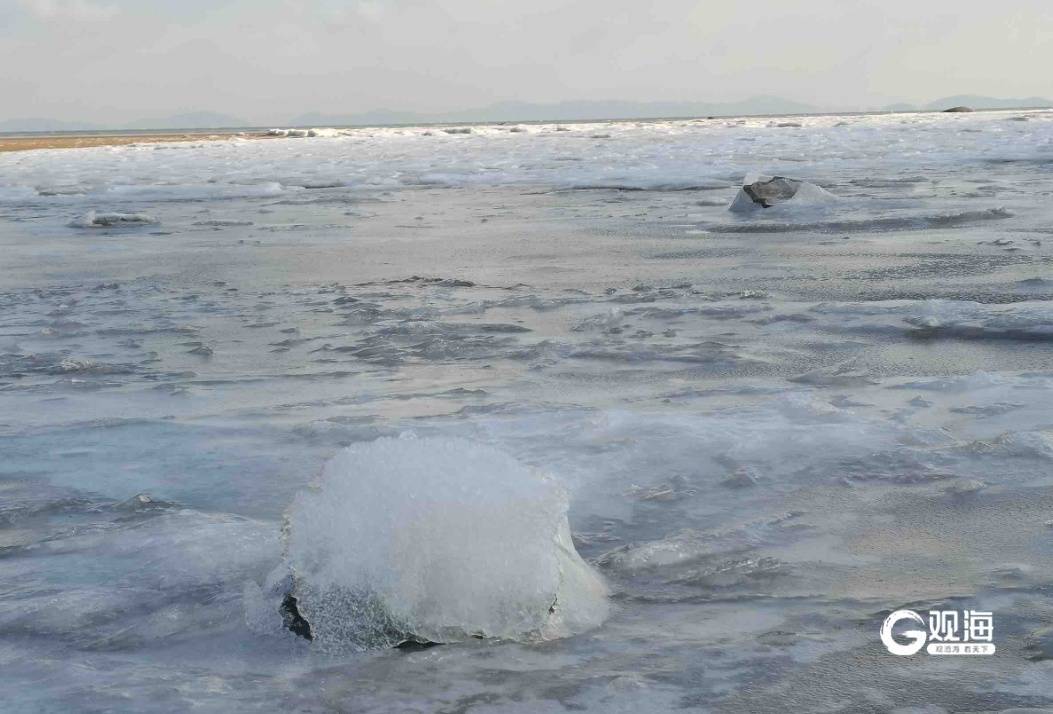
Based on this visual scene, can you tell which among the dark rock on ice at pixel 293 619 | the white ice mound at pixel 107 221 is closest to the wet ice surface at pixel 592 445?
the dark rock on ice at pixel 293 619

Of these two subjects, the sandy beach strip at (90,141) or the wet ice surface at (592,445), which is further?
the sandy beach strip at (90,141)

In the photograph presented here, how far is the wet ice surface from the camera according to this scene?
1937 millimetres

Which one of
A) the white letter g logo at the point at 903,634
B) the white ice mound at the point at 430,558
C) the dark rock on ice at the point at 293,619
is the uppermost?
the white ice mound at the point at 430,558

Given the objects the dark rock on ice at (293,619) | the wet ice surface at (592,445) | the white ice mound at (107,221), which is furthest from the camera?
the white ice mound at (107,221)

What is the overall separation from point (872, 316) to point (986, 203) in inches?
235

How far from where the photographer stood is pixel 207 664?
202cm

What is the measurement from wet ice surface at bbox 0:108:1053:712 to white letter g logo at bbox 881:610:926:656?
1.4 inches

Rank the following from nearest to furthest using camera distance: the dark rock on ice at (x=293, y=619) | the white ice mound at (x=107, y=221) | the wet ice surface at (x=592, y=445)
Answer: the wet ice surface at (x=592, y=445) → the dark rock on ice at (x=293, y=619) → the white ice mound at (x=107, y=221)

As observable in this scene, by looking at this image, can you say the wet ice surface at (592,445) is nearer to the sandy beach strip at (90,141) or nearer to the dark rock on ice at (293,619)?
the dark rock on ice at (293,619)

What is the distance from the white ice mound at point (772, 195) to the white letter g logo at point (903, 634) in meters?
8.56

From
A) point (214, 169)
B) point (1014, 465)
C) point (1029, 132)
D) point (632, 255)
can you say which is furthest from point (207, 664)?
point (1029, 132)

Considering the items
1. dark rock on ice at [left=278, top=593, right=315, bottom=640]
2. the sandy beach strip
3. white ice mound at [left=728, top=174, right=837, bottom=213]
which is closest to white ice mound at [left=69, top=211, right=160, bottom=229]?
white ice mound at [left=728, top=174, right=837, bottom=213]

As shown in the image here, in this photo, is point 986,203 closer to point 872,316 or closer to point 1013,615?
point 872,316

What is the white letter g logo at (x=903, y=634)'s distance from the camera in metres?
1.95
